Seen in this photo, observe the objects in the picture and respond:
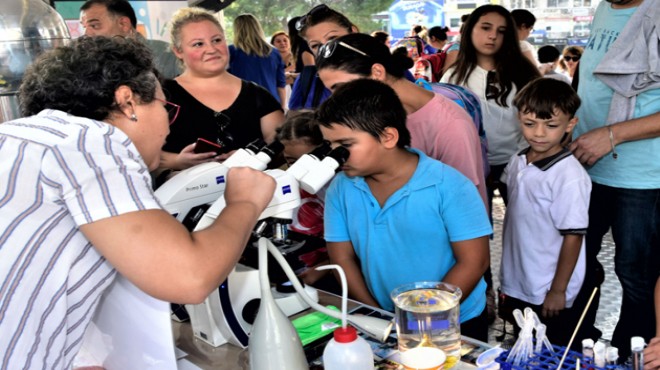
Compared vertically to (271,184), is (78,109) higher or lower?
higher

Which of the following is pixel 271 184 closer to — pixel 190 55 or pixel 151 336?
pixel 151 336

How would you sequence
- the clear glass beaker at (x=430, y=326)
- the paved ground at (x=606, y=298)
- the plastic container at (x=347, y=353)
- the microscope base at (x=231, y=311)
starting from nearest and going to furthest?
the plastic container at (x=347, y=353), the clear glass beaker at (x=430, y=326), the microscope base at (x=231, y=311), the paved ground at (x=606, y=298)

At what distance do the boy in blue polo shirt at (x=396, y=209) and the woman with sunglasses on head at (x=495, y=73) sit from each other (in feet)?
3.77

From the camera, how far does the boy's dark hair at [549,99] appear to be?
2014 millimetres

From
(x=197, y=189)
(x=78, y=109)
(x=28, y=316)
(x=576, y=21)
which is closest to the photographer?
(x=28, y=316)

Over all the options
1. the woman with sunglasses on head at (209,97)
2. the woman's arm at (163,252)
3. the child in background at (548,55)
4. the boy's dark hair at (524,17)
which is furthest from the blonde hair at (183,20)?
the child in background at (548,55)

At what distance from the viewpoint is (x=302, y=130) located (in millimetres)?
2023

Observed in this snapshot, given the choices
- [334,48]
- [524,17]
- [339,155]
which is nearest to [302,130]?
[334,48]

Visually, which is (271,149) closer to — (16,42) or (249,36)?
(16,42)

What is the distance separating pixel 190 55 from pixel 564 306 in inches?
67.4

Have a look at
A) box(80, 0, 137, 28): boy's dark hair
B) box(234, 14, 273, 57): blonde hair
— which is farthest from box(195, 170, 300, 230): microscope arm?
box(234, 14, 273, 57): blonde hair

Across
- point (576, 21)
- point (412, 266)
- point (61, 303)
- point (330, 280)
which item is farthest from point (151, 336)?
point (576, 21)

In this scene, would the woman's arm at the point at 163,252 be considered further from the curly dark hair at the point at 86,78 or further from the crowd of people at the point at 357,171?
the curly dark hair at the point at 86,78

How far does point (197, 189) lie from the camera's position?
3.90 feet
